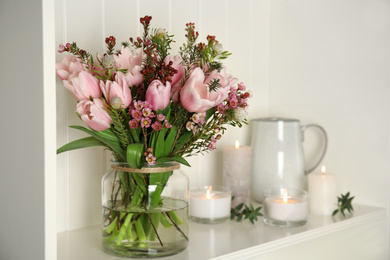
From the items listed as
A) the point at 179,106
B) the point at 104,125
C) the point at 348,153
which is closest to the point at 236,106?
the point at 179,106

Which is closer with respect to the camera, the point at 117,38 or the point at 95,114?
the point at 95,114

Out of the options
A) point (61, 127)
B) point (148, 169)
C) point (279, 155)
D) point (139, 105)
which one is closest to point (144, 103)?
point (139, 105)

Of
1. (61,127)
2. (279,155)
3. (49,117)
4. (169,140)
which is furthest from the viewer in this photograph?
(279,155)

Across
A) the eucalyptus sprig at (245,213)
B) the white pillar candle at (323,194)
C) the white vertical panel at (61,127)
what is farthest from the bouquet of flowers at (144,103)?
the white pillar candle at (323,194)

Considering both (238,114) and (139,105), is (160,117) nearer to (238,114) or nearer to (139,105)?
(139,105)

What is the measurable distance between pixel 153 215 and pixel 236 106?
247 millimetres

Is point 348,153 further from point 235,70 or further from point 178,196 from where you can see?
point 178,196

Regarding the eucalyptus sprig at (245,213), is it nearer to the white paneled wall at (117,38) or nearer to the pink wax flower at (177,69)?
the white paneled wall at (117,38)

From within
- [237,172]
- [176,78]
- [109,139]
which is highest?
[176,78]

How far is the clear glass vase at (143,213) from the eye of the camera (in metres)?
0.89

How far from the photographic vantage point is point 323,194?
120 cm

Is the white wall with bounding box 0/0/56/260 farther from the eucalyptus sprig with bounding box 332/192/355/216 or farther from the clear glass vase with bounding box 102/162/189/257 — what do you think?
the eucalyptus sprig with bounding box 332/192/355/216

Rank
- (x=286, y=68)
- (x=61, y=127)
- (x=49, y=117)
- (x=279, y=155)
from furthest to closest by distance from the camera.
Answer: (x=286, y=68)
(x=279, y=155)
(x=61, y=127)
(x=49, y=117)

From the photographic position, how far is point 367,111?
125 centimetres
